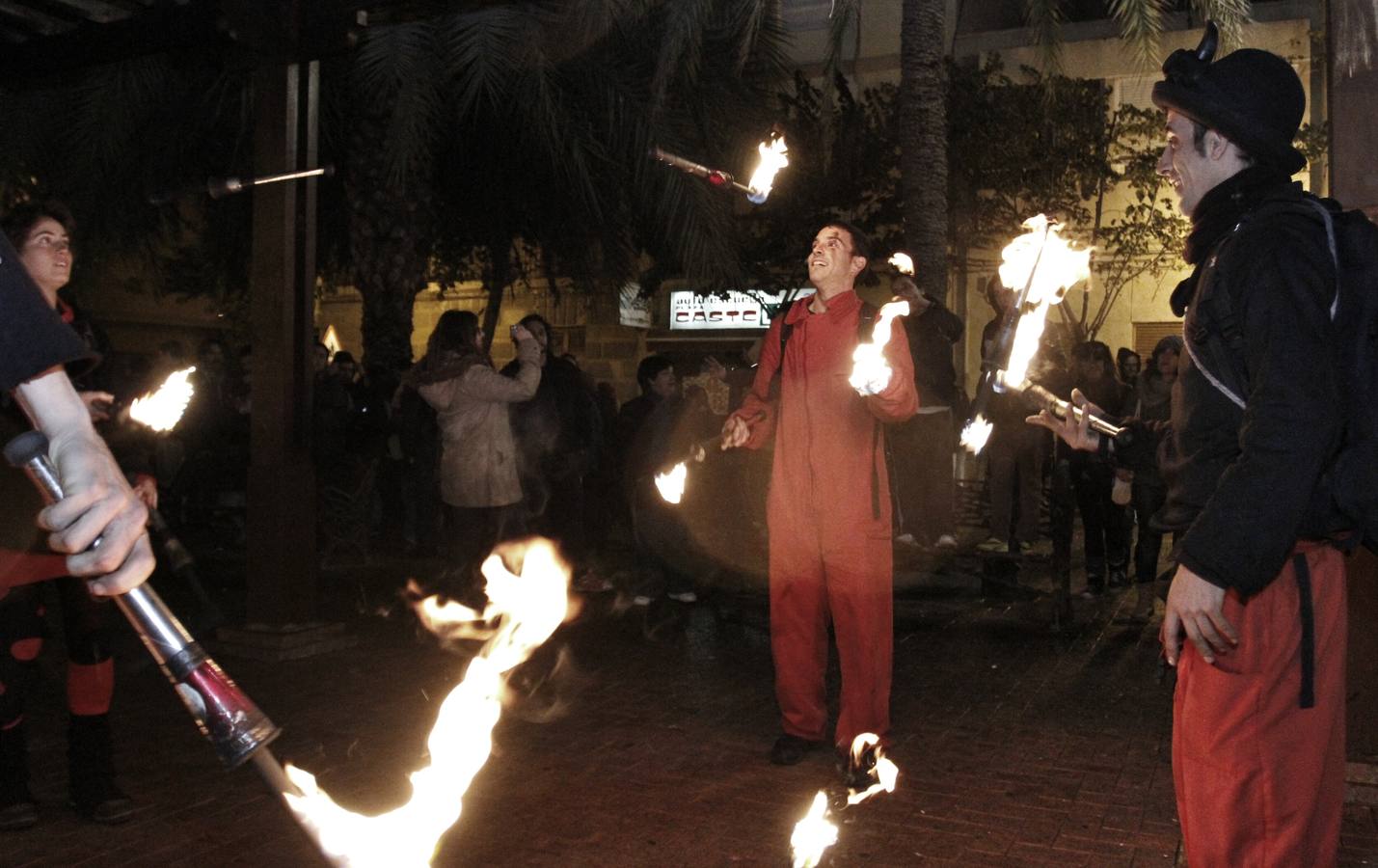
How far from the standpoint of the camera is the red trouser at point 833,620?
17.0ft

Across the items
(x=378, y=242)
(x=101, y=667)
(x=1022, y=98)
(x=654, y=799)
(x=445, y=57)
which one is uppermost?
(x=1022, y=98)

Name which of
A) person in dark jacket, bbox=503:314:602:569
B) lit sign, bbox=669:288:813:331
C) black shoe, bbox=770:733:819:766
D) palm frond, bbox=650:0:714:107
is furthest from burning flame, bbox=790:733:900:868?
lit sign, bbox=669:288:813:331

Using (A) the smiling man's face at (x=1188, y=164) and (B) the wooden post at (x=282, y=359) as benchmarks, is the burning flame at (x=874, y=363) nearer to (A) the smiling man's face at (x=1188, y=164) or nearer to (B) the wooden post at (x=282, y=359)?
(A) the smiling man's face at (x=1188, y=164)

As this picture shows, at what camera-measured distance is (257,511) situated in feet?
24.4

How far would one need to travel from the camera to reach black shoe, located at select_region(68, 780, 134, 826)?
14.8 ft

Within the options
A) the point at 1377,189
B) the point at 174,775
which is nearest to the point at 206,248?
the point at 174,775

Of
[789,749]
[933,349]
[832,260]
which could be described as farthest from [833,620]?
[933,349]

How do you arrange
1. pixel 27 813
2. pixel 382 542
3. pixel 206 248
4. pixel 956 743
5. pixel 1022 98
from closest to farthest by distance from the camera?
pixel 27 813 < pixel 956 743 < pixel 382 542 < pixel 206 248 < pixel 1022 98

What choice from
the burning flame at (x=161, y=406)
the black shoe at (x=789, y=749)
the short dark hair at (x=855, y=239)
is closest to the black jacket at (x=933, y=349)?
the short dark hair at (x=855, y=239)

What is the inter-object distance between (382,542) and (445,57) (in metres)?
4.80

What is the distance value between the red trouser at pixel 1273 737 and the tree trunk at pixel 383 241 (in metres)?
11.0

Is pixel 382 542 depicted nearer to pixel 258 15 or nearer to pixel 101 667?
pixel 258 15

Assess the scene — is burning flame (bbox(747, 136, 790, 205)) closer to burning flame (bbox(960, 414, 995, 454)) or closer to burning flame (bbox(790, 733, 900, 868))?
burning flame (bbox(960, 414, 995, 454))

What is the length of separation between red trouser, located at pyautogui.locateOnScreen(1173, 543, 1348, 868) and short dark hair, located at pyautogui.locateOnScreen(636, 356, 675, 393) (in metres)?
7.33
